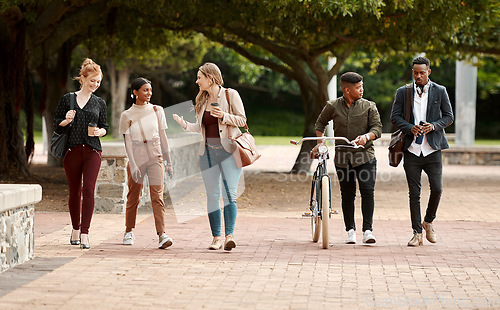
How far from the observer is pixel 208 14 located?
15.2 meters

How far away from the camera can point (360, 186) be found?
7.92 m

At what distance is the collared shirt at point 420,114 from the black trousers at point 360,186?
1.39ft

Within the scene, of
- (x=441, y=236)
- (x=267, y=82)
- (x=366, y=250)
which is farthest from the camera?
(x=267, y=82)

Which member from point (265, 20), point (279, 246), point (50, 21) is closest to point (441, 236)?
point (279, 246)

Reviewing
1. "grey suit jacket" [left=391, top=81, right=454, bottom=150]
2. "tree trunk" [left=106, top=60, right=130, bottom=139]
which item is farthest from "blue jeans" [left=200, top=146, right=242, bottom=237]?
"tree trunk" [left=106, top=60, right=130, bottom=139]

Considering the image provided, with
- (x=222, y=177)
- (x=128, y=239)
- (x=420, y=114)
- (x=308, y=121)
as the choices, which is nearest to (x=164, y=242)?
(x=128, y=239)

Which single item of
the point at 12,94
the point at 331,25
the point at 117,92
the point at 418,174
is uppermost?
the point at 331,25

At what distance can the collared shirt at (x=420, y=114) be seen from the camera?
7758mm

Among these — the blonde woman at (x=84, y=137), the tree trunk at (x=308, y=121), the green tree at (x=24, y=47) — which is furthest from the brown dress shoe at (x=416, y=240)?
the tree trunk at (x=308, y=121)

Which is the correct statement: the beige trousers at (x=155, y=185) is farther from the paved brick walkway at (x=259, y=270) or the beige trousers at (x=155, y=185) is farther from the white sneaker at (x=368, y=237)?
the white sneaker at (x=368, y=237)

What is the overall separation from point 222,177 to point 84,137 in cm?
142

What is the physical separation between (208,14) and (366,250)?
8.68 meters

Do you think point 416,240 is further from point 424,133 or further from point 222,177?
point 222,177

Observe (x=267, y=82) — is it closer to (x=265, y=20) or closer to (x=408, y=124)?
(x=265, y=20)
